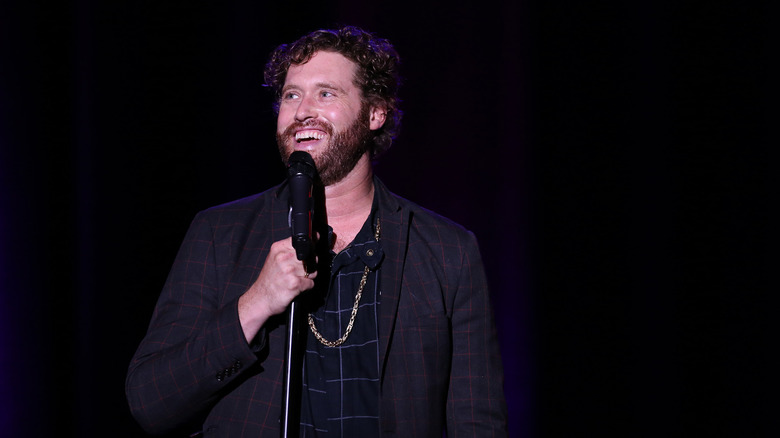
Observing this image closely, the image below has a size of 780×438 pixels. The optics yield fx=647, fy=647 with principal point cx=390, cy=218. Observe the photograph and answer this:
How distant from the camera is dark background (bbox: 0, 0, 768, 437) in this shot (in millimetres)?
2650

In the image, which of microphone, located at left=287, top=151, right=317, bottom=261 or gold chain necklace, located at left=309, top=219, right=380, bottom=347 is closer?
microphone, located at left=287, top=151, right=317, bottom=261

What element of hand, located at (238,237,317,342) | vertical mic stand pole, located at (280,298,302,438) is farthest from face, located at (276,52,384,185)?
vertical mic stand pole, located at (280,298,302,438)

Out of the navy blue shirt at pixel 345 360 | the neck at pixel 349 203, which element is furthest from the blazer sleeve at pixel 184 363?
the neck at pixel 349 203

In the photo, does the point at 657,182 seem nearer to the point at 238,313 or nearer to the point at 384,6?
the point at 384,6

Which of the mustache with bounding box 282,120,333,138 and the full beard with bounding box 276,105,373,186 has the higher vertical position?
the mustache with bounding box 282,120,333,138

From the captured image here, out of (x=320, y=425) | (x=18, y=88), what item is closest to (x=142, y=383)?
(x=320, y=425)

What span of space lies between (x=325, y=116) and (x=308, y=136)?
0.08m

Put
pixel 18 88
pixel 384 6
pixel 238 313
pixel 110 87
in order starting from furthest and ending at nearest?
pixel 384 6, pixel 110 87, pixel 18 88, pixel 238 313

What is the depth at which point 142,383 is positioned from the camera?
5.19 feet

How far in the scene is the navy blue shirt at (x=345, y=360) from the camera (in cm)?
174

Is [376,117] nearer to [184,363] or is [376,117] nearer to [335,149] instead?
[335,149]

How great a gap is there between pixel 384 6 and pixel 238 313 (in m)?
2.18

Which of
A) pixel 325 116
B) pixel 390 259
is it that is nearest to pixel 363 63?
pixel 325 116

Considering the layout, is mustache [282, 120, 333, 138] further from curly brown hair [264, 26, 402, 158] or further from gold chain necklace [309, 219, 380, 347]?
gold chain necklace [309, 219, 380, 347]
